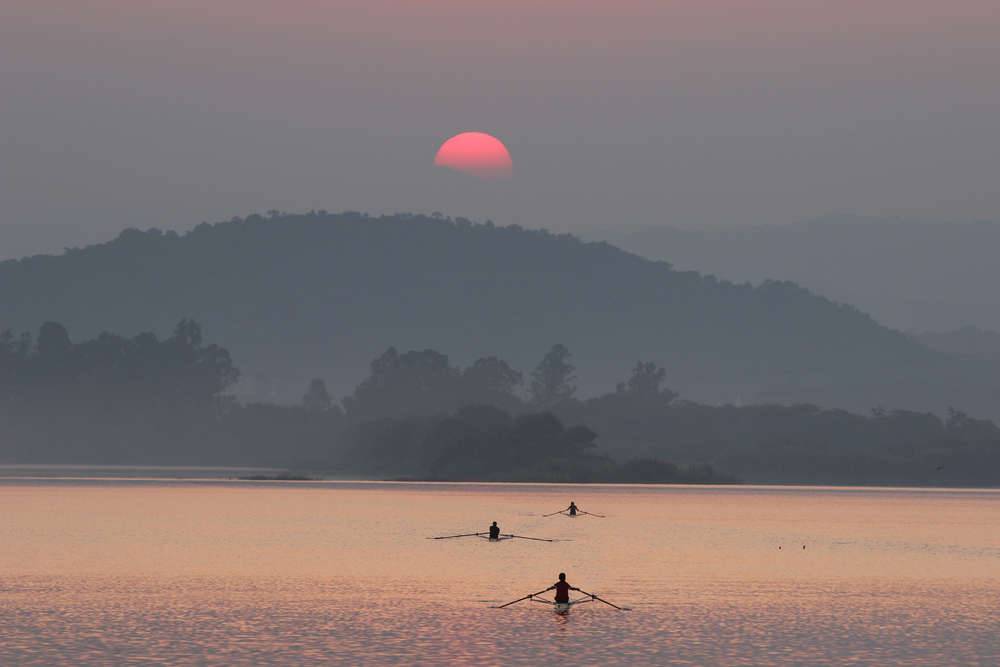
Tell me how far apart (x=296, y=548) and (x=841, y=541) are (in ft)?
192

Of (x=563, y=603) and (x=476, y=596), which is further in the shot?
(x=476, y=596)

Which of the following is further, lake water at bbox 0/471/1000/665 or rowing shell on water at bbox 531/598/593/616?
rowing shell on water at bbox 531/598/593/616

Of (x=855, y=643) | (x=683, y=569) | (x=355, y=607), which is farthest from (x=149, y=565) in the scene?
(x=855, y=643)

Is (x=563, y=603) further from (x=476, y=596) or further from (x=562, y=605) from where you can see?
(x=476, y=596)

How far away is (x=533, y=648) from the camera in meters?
69.1

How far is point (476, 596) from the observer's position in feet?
297

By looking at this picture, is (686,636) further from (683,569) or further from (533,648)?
(683,569)

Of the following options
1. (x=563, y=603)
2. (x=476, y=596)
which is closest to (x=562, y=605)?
(x=563, y=603)

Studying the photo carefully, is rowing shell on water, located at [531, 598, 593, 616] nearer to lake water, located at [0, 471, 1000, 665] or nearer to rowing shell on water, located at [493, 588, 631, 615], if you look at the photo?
rowing shell on water, located at [493, 588, 631, 615]

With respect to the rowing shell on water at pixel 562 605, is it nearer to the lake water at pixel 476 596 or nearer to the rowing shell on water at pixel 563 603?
the rowing shell on water at pixel 563 603

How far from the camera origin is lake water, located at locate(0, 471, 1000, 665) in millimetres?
68500

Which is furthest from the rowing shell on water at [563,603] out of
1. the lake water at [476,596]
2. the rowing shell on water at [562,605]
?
the lake water at [476,596]

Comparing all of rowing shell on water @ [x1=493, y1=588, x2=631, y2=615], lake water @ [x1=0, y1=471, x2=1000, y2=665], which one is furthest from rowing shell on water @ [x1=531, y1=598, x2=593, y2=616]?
lake water @ [x1=0, y1=471, x2=1000, y2=665]

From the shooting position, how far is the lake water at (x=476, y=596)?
68.5 meters
